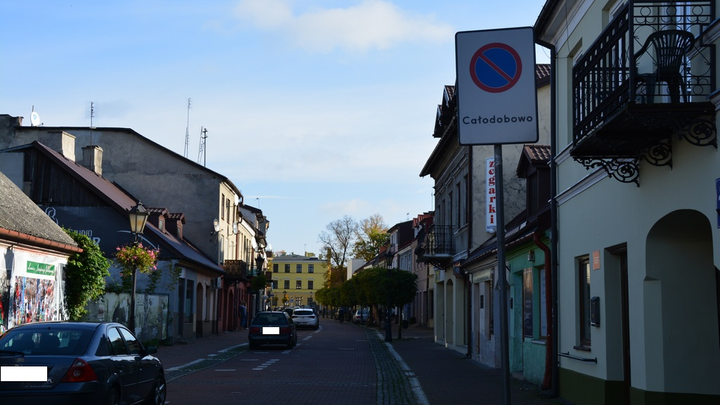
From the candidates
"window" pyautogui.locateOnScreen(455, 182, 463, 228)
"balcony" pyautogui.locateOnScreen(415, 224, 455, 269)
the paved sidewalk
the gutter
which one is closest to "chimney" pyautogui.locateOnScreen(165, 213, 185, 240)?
"balcony" pyautogui.locateOnScreen(415, 224, 455, 269)

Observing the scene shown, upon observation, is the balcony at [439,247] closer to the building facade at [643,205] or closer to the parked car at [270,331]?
the parked car at [270,331]

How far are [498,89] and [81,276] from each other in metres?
17.3

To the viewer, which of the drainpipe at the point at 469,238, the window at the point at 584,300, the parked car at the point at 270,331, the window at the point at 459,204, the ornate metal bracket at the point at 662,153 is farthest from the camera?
the parked car at the point at 270,331

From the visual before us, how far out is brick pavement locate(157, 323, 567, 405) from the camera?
47.3ft

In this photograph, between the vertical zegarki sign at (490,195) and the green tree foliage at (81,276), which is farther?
the vertical zegarki sign at (490,195)

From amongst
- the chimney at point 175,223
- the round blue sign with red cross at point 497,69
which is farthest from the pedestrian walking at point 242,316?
the round blue sign with red cross at point 497,69

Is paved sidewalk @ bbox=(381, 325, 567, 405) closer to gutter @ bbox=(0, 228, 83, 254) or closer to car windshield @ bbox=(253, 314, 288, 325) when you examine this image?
car windshield @ bbox=(253, 314, 288, 325)

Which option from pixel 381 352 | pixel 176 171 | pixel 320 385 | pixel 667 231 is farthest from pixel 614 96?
pixel 176 171

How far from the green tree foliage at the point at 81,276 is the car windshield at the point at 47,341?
11551 millimetres

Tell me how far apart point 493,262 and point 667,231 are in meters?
11.7

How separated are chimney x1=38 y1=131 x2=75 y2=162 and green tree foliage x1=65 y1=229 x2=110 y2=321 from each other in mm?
15715

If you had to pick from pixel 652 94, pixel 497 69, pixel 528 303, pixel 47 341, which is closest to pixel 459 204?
pixel 528 303

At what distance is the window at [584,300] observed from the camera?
42.5 ft

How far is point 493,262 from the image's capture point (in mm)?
21141
